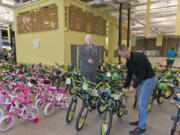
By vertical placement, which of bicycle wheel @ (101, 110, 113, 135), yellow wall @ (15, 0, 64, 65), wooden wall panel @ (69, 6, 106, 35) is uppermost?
wooden wall panel @ (69, 6, 106, 35)

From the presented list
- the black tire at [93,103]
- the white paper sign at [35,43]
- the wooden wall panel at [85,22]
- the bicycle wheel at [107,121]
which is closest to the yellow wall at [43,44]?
the white paper sign at [35,43]

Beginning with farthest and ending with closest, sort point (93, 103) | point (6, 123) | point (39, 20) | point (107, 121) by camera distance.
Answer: point (39, 20) < point (93, 103) < point (6, 123) < point (107, 121)

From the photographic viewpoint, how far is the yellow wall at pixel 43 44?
4816 millimetres

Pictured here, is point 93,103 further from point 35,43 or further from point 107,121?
point 35,43

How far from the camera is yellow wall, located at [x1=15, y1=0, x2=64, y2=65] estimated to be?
4816 mm

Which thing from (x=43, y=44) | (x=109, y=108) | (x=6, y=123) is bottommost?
(x=6, y=123)

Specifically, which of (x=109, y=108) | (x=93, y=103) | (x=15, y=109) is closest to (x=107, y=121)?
(x=109, y=108)

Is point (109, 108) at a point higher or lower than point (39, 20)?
lower

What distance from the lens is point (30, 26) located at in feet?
18.9

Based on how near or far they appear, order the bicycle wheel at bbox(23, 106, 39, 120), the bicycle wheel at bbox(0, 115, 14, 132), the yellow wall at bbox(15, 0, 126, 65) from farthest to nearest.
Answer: the yellow wall at bbox(15, 0, 126, 65), the bicycle wheel at bbox(23, 106, 39, 120), the bicycle wheel at bbox(0, 115, 14, 132)

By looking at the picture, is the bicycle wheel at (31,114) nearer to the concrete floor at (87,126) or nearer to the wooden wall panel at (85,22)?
the concrete floor at (87,126)

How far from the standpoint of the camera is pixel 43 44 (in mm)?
5441

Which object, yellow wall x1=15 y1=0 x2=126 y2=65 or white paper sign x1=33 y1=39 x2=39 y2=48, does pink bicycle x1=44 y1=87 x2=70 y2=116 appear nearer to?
yellow wall x1=15 y1=0 x2=126 y2=65

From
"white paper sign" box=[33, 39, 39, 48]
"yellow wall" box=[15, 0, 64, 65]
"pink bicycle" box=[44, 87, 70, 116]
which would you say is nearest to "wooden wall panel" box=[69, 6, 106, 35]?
"yellow wall" box=[15, 0, 64, 65]
